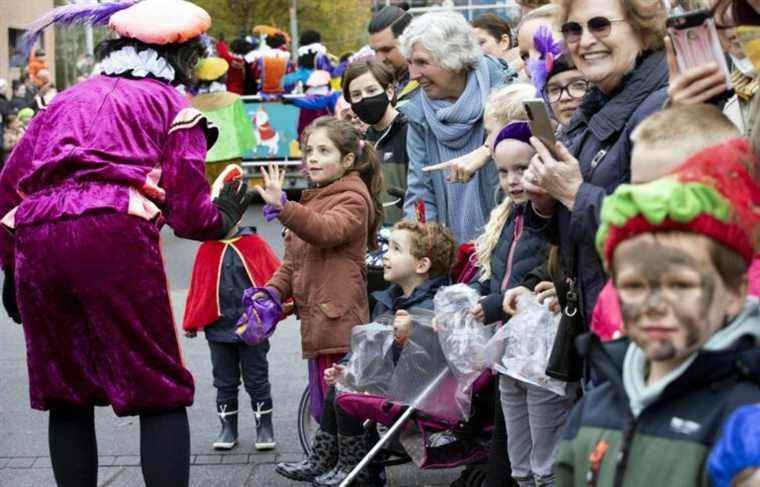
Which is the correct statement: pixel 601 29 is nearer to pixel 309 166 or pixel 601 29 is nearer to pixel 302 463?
pixel 309 166

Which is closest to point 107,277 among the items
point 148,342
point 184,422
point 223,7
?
point 148,342

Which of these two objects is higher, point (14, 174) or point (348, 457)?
point (14, 174)

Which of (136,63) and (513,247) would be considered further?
(136,63)

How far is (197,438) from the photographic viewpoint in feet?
22.7

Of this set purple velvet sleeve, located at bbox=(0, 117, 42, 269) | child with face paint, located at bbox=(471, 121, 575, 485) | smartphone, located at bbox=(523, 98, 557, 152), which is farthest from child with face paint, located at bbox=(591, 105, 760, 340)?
purple velvet sleeve, located at bbox=(0, 117, 42, 269)

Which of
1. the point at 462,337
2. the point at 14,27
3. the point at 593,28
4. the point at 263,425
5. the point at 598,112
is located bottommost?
the point at 14,27

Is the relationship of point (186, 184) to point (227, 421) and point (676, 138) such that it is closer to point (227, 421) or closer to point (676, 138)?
point (227, 421)

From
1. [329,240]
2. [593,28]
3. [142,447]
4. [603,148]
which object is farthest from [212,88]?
[603,148]

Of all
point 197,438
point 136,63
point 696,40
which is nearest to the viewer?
point 696,40

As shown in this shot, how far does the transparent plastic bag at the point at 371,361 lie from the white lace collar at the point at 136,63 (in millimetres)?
1367

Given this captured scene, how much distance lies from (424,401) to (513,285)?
0.74m

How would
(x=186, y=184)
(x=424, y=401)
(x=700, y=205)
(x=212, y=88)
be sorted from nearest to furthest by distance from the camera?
(x=700, y=205) < (x=186, y=184) < (x=424, y=401) < (x=212, y=88)

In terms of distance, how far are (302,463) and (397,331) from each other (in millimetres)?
994

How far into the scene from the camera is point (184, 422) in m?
4.82
